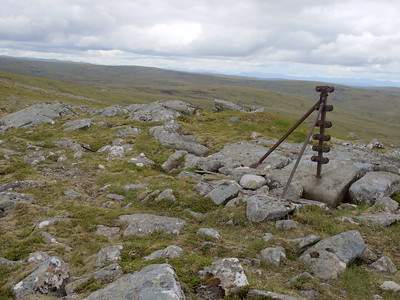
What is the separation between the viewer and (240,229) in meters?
15.4

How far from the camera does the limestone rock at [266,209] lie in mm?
15672

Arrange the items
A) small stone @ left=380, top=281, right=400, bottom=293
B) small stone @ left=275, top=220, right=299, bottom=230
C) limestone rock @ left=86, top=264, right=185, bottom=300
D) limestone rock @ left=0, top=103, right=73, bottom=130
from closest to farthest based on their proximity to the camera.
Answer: limestone rock @ left=86, top=264, right=185, bottom=300
small stone @ left=380, top=281, right=400, bottom=293
small stone @ left=275, top=220, right=299, bottom=230
limestone rock @ left=0, top=103, right=73, bottom=130

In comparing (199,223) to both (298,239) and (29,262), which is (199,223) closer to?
(298,239)

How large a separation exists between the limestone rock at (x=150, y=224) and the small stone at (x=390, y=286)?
6.55 m

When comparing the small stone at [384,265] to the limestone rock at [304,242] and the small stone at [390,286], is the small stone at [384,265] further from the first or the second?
the limestone rock at [304,242]

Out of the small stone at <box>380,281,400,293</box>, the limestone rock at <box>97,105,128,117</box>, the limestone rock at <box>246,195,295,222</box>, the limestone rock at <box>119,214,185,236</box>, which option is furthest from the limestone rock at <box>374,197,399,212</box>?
the limestone rock at <box>97,105,128,117</box>

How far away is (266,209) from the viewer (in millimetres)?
15852

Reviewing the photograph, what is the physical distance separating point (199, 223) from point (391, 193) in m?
9.46

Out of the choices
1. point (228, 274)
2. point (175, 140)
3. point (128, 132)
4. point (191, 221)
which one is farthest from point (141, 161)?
point (228, 274)

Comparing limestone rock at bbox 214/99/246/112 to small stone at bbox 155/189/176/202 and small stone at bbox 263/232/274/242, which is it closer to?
small stone at bbox 155/189/176/202

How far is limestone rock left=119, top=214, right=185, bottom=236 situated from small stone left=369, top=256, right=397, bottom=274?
629 centimetres

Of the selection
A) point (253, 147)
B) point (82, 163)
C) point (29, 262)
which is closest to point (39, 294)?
point (29, 262)

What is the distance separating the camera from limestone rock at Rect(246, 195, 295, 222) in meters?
15.7

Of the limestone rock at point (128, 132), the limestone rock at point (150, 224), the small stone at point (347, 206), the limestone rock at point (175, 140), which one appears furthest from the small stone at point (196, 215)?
the limestone rock at point (128, 132)
